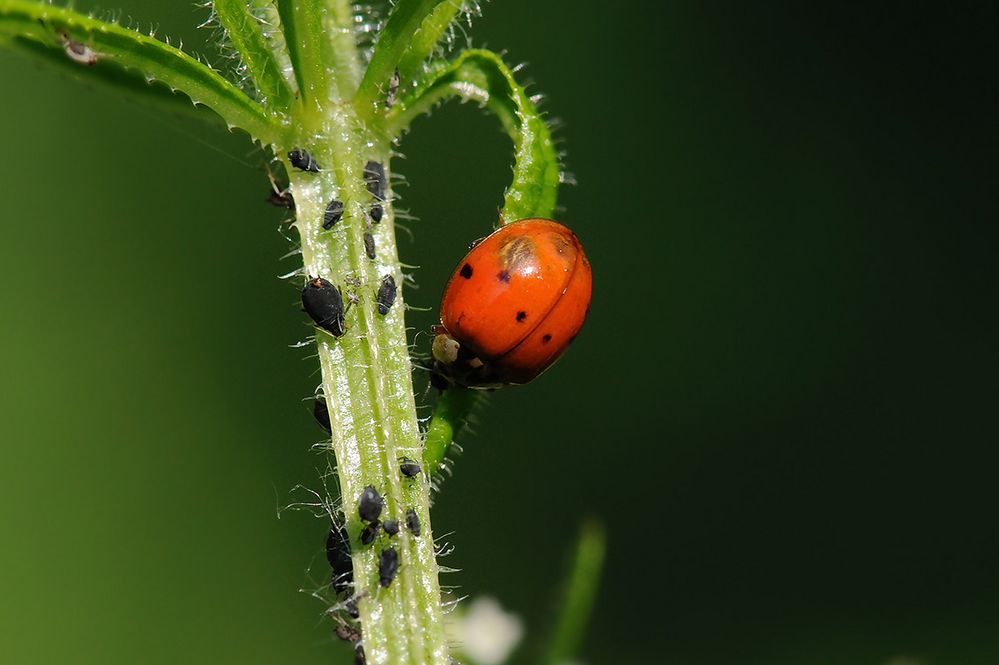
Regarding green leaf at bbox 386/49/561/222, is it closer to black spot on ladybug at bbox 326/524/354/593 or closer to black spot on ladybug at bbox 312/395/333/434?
black spot on ladybug at bbox 312/395/333/434

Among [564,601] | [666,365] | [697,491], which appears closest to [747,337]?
[666,365]

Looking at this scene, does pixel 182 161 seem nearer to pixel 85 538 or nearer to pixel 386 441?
pixel 85 538

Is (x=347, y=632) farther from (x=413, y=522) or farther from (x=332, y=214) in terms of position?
(x=332, y=214)

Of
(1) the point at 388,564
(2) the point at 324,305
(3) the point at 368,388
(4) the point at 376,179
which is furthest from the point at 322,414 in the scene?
(4) the point at 376,179

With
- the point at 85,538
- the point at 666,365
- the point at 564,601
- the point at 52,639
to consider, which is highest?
the point at 666,365

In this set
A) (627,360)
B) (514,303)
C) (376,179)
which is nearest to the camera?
(376,179)

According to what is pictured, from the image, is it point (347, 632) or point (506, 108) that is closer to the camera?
point (347, 632)
